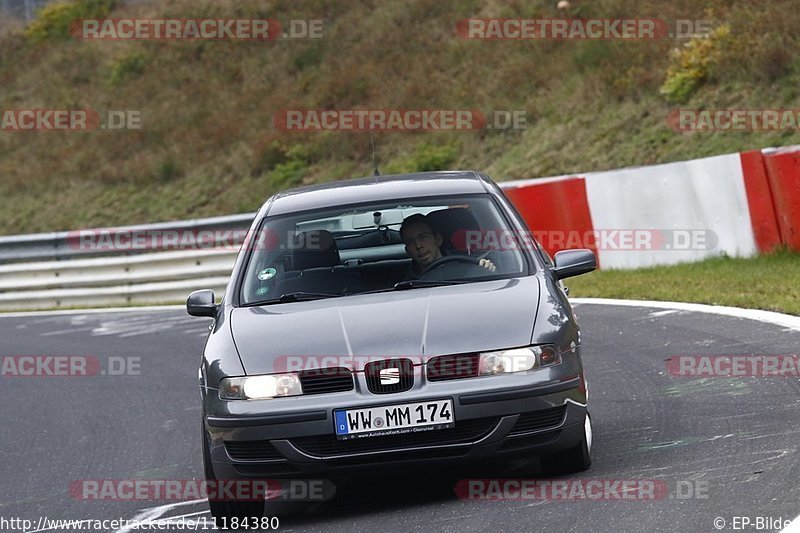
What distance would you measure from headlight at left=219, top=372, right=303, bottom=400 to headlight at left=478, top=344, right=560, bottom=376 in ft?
2.60

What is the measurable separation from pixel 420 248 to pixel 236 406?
1.69 meters

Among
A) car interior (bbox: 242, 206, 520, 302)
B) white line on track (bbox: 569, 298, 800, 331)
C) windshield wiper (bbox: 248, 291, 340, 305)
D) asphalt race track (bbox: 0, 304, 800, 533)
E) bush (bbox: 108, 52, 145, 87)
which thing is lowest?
white line on track (bbox: 569, 298, 800, 331)

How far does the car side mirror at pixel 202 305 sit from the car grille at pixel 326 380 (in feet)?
4.77

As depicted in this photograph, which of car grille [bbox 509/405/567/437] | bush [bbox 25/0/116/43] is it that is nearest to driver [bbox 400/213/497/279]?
car grille [bbox 509/405/567/437]

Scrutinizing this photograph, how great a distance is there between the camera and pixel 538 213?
17.7 metres

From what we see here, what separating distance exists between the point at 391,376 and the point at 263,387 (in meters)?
0.56

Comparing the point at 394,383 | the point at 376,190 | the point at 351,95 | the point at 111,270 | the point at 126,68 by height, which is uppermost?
the point at 126,68

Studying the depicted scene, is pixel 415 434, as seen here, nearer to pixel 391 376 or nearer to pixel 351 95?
pixel 391 376

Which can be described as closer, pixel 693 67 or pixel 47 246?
pixel 47 246

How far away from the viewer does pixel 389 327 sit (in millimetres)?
6344

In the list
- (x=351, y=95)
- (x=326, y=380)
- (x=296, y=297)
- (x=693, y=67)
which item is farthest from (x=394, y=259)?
(x=351, y=95)

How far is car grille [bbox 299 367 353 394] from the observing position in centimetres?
613

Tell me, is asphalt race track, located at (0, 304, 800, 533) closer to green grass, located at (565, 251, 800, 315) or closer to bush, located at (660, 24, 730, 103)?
green grass, located at (565, 251, 800, 315)

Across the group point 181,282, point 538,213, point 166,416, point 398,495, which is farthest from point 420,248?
point 181,282
